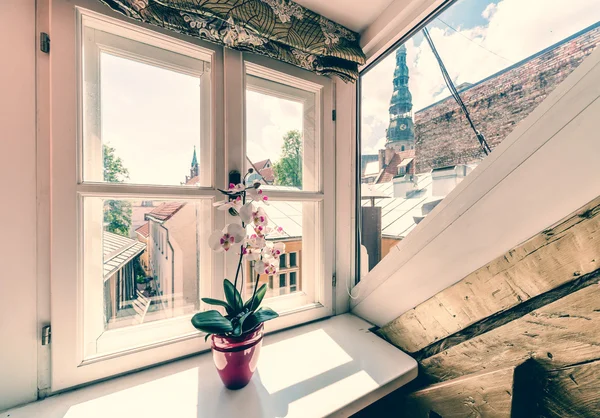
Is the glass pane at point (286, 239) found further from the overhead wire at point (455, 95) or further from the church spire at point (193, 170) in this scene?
the overhead wire at point (455, 95)

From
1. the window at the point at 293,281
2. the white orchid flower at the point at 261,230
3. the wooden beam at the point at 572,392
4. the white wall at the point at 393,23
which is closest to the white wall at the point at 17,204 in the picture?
the white orchid flower at the point at 261,230

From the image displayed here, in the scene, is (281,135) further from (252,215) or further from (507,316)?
(507,316)

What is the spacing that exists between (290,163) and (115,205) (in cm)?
77

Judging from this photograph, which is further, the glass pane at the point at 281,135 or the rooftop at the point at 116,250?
the glass pane at the point at 281,135

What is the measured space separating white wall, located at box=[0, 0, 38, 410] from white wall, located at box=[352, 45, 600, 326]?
1294mm

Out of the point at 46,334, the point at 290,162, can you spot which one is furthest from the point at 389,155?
the point at 46,334

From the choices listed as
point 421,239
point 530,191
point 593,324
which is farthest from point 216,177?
point 593,324

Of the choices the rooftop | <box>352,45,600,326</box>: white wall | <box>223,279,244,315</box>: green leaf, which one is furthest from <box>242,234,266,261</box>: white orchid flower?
<box>352,45,600,326</box>: white wall

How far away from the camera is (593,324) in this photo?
611mm

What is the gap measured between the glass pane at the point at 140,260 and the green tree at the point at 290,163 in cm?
38

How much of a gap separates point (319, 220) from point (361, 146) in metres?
0.46

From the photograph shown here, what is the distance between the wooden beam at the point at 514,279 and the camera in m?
0.62

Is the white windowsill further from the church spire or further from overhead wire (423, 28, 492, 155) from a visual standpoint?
overhead wire (423, 28, 492, 155)

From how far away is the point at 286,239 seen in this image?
126 centimetres
